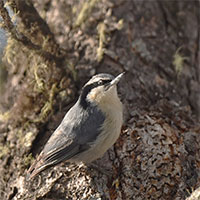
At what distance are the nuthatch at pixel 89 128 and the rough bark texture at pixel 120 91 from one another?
0.16 m

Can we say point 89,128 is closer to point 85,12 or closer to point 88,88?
point 88,88

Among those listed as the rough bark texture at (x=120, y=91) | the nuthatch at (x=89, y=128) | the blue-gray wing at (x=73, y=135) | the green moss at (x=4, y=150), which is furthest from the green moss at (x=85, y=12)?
the green moss at (x=4, y=150)

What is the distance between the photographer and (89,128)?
3521 millimetres

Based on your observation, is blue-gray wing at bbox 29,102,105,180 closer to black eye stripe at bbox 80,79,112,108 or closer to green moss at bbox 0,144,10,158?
black eye stripe at bbox 80,79,112,108

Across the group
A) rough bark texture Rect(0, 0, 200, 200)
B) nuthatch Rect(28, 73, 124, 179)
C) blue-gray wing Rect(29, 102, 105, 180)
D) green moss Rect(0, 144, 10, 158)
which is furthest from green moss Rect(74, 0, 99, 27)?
green moss Rect(0, 144, 10, 158)

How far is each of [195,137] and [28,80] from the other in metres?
2.05

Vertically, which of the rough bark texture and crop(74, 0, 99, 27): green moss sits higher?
crop(74, 0, 99, 27): green moss

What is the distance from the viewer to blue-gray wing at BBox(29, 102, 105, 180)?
134 inches

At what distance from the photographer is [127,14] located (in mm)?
4281

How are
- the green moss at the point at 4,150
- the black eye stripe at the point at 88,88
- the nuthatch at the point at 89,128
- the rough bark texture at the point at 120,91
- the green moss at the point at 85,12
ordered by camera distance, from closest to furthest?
1. the rough bark texture at the point at 120,91
2. the nuthatch at the point at 89,128
3. the black eye stripe at the point at 88,88
4. the green moss at the point at 4,150
5. the green moss at the point at 85,12

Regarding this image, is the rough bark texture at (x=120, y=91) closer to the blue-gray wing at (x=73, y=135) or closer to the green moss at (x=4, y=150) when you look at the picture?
the green moss at (x=4, y=150)

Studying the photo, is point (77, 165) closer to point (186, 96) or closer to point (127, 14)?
point (186, 96)

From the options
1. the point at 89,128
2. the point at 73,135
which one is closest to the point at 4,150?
the point at 73,135

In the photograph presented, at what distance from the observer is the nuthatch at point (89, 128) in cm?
342
